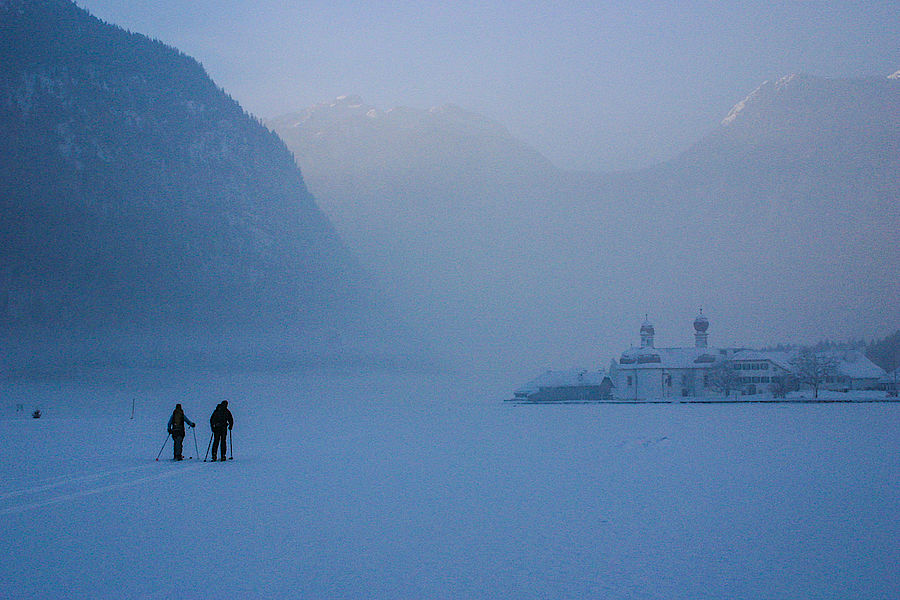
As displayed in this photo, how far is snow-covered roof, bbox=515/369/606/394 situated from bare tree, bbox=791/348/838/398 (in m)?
29.3

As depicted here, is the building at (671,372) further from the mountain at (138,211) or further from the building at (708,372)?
the mountain at (138,211)

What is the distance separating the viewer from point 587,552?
11.5 meters

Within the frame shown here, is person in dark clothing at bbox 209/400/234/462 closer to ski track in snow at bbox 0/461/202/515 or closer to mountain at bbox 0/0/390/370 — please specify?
ski track in snow at bbox 0/461/202/515

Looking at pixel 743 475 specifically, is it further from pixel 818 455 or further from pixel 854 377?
pixel 854 377

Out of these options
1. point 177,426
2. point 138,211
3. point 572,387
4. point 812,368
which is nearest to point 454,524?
point 177,426

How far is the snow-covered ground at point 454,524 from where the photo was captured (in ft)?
31.9

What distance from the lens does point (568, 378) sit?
131 meters

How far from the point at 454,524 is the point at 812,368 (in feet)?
397

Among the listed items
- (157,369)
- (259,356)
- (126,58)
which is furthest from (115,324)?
(126,58)

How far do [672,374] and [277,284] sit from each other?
88764mm

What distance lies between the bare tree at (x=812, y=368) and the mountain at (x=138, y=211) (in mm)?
101971

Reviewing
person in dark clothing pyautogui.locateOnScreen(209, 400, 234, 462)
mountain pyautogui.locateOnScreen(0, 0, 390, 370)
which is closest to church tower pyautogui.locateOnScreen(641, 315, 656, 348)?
mountain pyautogui.locateOnScreen(0, 0, 390, 370)

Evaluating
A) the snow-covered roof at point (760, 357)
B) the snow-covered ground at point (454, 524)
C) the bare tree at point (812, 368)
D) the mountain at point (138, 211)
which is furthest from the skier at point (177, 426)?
the mountain at point (138, 211)

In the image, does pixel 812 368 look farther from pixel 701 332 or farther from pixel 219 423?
pixel 219 423
